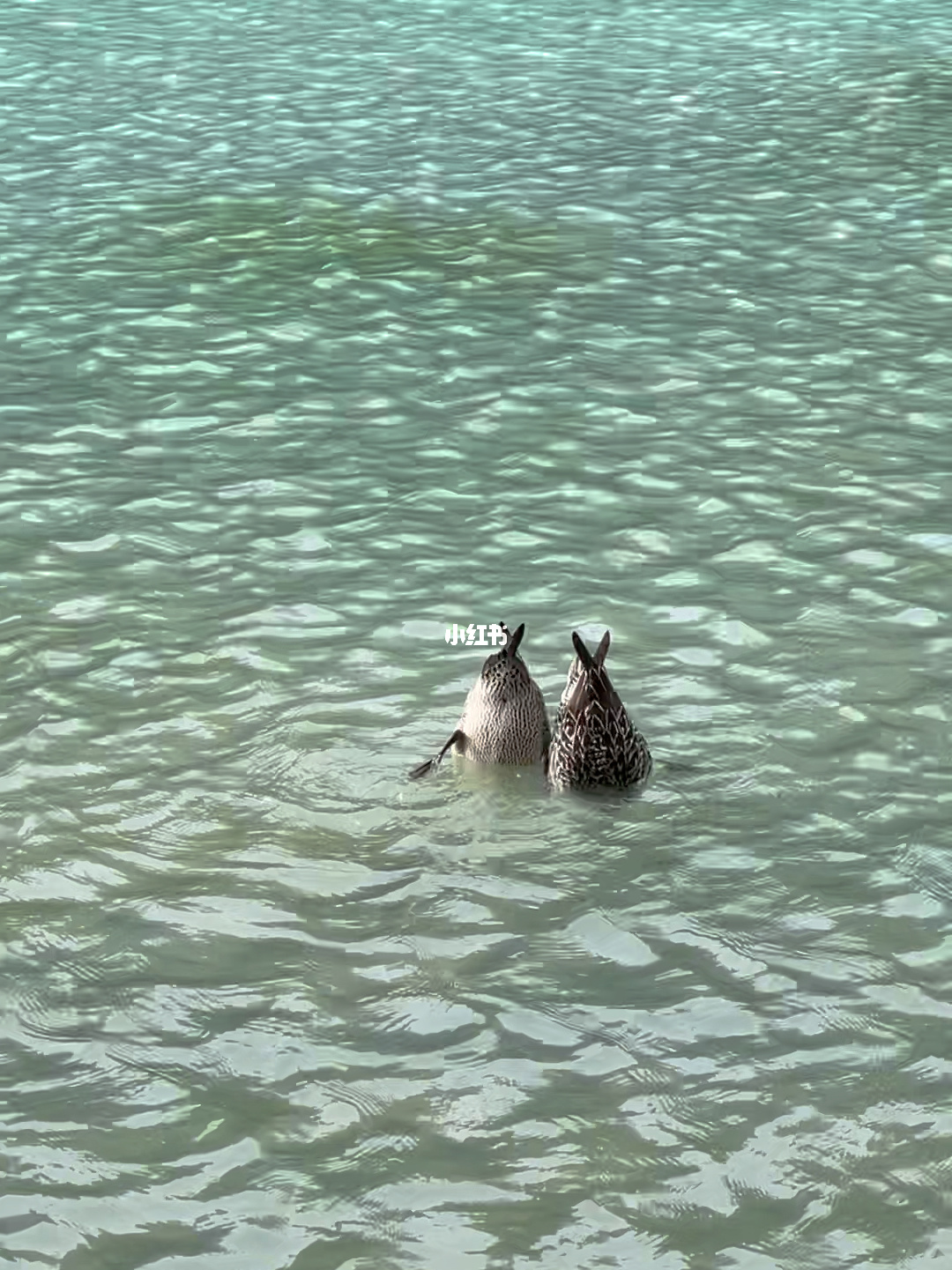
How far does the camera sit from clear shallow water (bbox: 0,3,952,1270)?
327 inches

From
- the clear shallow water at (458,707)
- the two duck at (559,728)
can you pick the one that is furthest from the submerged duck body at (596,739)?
the clear shallow water at (458,707)

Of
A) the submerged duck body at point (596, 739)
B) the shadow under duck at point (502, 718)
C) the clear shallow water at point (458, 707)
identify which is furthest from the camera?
the shadow under duck at point (502, 718)

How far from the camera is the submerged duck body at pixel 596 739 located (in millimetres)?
11203

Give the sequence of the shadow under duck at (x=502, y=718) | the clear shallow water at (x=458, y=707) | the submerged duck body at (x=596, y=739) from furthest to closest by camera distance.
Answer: the shadow under duck at (x=502, y=718), the submerged duck body at (x=596, y=739), the clear shallow water at (x=458, y=707)

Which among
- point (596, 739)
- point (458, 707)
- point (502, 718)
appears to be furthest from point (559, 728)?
point (458, 707)

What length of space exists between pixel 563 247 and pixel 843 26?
1700 centimetres

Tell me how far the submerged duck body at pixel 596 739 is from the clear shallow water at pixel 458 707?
0.20 meters

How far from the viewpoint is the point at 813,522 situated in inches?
596

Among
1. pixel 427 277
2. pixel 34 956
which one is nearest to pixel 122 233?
pixel 427 277

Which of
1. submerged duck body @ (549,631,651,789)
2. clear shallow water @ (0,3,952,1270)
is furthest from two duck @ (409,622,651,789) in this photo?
clear shallow water @ (0,3,952,1270)

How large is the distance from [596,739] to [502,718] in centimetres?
71

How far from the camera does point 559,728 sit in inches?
457

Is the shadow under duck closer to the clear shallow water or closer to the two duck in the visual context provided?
the two duck

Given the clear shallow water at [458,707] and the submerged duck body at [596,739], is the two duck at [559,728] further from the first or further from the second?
the clear shallow water at [458,707]
